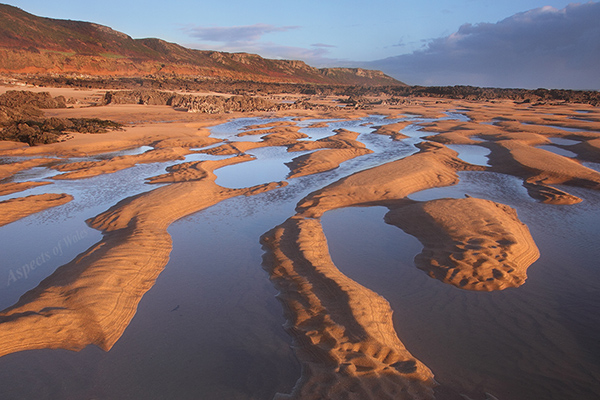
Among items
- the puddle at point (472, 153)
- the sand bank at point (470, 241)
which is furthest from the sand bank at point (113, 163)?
the puddle at point (472, 153)

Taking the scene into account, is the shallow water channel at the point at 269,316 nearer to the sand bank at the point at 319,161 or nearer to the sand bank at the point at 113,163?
the sand bank at the point at 113,163

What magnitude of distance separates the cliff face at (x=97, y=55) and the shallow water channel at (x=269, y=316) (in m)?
62.8

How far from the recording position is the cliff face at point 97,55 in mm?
55281

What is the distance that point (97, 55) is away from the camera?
216ft

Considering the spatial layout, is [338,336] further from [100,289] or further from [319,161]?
[319,161]

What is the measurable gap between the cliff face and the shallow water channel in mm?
62833

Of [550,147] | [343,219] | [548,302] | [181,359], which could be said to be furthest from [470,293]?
[550,147]

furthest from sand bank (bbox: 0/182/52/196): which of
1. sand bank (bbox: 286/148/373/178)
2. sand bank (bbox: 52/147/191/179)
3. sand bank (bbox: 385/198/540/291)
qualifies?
sand bank (bbox: 385/198/540/291)

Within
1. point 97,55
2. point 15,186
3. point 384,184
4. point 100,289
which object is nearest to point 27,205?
point 15,186

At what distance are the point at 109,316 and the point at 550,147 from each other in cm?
1787

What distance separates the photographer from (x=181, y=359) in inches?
141

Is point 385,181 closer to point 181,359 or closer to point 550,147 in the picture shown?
point 181,359

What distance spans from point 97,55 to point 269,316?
78796 millimetres

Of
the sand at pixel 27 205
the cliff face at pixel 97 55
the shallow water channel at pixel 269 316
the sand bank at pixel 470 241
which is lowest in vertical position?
the sand at pixel 27 205
